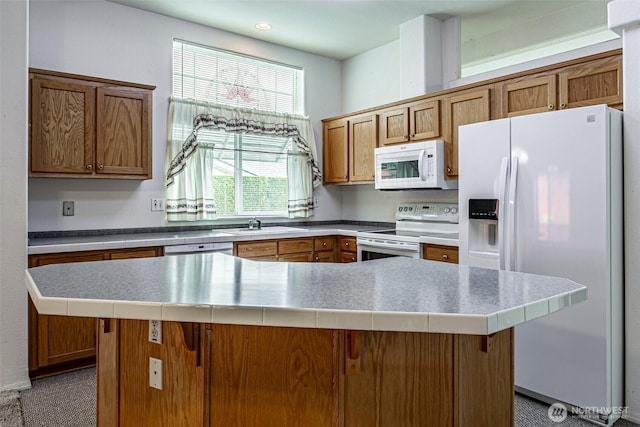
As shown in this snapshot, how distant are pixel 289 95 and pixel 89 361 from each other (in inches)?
132

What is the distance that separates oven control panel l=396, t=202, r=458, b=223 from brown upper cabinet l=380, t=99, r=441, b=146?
666 mm

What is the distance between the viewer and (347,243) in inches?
171

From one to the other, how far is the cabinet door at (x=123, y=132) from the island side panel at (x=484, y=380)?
3013mm

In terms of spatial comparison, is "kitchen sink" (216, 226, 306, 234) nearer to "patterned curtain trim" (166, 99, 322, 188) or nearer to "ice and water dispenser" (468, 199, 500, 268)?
"patterned curtain trim" (166, 99, 322, 188)

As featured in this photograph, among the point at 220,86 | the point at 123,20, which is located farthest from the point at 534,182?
the point at 123,20

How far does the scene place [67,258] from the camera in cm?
297

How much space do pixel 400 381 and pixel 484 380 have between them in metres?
0.39

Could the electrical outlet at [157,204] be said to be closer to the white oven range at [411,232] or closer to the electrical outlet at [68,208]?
the electrical outlet at [68,208]

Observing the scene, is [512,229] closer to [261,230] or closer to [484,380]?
[484,380]

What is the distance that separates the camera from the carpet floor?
7.75 feet

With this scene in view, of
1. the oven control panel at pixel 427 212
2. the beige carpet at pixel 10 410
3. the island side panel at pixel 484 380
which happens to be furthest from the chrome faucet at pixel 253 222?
the island side panel at pixel 484 380

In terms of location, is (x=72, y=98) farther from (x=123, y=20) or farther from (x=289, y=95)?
(x=289, y=95)

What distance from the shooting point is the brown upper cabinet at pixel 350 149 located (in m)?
4.48

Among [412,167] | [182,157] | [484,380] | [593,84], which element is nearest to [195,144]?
[182,157]
